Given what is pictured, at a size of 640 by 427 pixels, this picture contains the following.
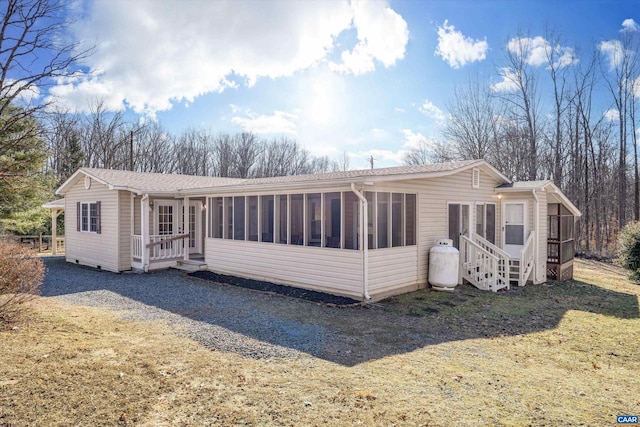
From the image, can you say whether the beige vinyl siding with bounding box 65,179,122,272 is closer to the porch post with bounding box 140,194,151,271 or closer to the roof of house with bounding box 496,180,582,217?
the porch post with bounding box 140,194,151,271

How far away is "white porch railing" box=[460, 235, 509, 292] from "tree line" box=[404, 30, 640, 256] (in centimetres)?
1539

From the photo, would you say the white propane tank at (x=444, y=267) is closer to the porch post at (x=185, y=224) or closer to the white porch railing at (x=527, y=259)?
the white porch railing at (x=527, y=259)

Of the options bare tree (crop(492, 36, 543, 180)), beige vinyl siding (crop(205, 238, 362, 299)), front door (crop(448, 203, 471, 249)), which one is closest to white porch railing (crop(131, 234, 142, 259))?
beige vinyl siding (crop(205, 238, 362, 299))

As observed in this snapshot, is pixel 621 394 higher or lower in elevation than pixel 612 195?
lower

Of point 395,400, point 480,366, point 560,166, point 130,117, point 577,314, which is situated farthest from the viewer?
point 130,117

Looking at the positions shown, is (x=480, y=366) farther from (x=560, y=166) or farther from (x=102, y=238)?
(x=560, y=166)

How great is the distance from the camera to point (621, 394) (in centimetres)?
410

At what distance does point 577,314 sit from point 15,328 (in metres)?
10.2

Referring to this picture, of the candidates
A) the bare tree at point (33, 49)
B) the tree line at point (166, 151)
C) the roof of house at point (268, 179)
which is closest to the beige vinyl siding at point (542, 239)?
the roof of house at point (268, 179)

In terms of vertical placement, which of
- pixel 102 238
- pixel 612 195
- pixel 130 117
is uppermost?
pixel 130 117

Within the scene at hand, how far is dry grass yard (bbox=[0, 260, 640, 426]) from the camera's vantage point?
347 cm

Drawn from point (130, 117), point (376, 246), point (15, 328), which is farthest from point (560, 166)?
point (130, 117)

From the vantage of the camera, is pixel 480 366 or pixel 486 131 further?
pixel 486 131

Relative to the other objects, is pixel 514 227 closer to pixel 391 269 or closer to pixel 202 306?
pixel 391 269
